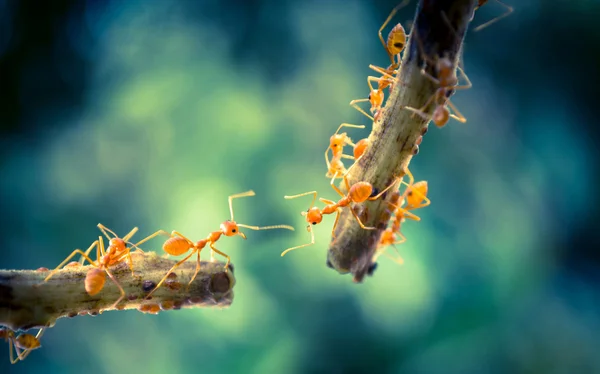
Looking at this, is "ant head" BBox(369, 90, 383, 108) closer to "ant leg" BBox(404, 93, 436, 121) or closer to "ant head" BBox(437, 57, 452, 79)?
"ant leg" BBox(404, 93, 436, 121)

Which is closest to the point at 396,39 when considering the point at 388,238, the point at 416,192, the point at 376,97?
the point at 376,97

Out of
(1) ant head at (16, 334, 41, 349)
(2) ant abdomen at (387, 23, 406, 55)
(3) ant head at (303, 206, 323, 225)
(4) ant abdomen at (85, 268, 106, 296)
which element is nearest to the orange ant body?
(2) ant abdomen at (387, 23, 406, 55)

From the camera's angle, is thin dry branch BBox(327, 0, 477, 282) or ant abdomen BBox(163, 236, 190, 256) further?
ant abdomen BBox(163, 236, 190, 256)

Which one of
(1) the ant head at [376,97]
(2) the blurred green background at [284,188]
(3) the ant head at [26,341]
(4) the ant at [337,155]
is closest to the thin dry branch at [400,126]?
(4) the ant at [337,155]

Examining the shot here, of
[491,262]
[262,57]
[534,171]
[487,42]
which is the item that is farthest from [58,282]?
[487,42]

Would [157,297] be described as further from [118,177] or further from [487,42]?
[487,42]

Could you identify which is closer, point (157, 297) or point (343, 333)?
point (157, 297)
